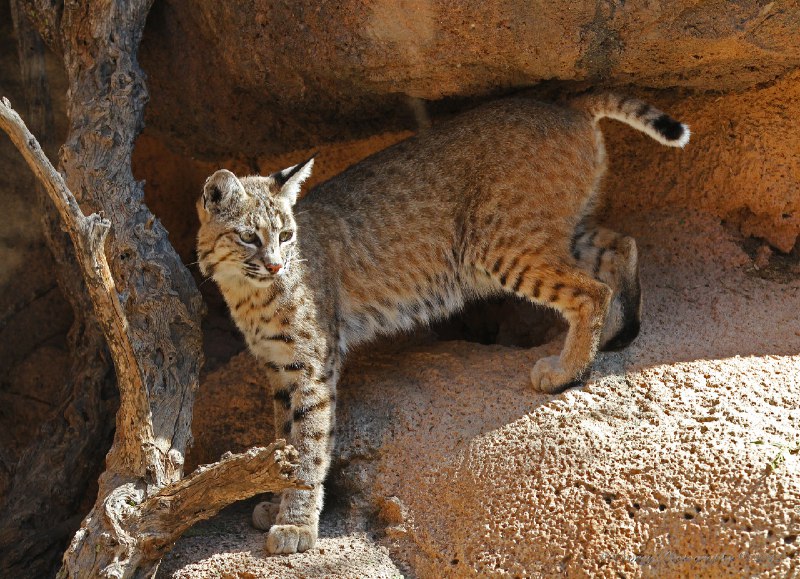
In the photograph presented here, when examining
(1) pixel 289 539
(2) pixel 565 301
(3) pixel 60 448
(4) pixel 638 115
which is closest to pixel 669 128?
(4) pixel 638 115

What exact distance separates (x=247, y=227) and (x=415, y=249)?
3.55ft

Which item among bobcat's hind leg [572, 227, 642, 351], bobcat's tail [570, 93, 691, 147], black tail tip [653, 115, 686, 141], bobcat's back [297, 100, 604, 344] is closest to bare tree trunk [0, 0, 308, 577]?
bobcat's back [297, 100, 604, 344]

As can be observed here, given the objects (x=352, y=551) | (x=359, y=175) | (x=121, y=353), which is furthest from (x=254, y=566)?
(x=359, y=175)

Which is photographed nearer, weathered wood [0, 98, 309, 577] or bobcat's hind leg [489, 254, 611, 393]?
weathered wood [0, 98, 309, 577]

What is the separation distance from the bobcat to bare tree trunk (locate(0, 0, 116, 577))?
1098 mm

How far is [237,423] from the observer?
481cm

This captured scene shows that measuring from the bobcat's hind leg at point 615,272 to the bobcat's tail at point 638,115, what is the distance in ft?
1.94

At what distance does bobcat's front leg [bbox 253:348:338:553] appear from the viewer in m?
3.83

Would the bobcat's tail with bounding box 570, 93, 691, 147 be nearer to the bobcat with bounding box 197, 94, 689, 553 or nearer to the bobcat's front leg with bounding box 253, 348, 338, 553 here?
the bobcat with bounding box 197, 94, 689, 553

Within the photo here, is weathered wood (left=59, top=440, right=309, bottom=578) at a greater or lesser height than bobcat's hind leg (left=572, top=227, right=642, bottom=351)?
lesser

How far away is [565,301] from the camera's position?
445 centimetres

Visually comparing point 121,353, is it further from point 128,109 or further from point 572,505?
point 572,505

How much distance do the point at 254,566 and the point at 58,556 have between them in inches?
57.3

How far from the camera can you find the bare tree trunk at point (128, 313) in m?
3.39
